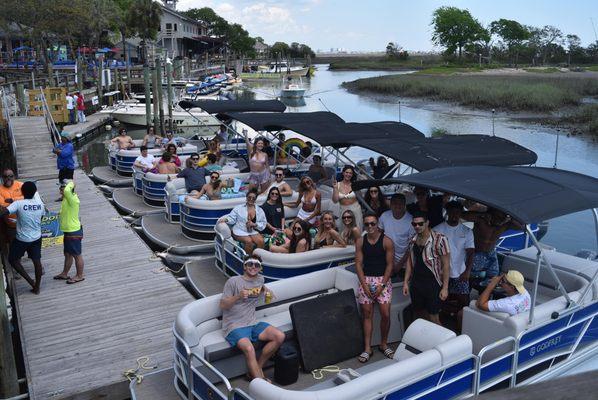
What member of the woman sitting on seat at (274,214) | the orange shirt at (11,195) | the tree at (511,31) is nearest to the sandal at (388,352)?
the woman sitting on seat at (274,214)

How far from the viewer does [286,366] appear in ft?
19.4

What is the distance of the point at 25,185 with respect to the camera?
26.6 ft

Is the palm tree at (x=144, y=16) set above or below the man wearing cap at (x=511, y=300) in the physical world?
above

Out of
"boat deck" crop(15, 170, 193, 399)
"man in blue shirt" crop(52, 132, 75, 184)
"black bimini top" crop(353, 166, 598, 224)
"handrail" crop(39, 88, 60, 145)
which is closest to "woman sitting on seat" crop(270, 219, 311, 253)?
"boat deck" crop(15, 170, 193, 399)

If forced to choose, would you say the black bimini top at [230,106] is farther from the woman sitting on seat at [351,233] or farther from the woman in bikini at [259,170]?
the woman sitting on seat at [351,233]

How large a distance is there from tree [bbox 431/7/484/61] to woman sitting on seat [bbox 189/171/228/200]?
11097 centimetres

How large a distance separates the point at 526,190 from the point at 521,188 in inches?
2.6

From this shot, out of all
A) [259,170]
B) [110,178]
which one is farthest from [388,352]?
[110,178]

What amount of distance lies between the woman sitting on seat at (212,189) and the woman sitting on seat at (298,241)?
131 inches

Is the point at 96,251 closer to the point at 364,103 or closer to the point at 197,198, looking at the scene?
the point at 197,198

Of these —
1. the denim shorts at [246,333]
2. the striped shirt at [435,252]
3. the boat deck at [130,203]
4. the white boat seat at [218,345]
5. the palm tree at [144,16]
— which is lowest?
the boat deck at [130,203]

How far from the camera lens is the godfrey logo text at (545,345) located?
6.16 m

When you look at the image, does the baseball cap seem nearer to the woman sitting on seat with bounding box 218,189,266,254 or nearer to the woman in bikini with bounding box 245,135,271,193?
the woman sitting on seat with bounding box 218,189,266,254

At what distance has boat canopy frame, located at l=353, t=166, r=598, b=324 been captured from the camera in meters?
5.80
